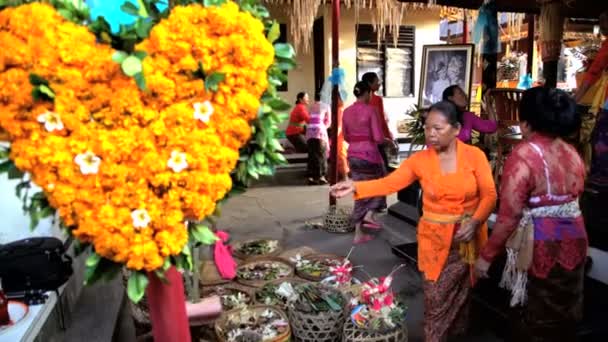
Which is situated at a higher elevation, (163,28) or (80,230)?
(163,28)

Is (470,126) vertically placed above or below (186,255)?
above

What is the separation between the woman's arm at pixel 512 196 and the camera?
8.04 ft

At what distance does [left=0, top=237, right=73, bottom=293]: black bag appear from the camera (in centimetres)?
Answer: 296

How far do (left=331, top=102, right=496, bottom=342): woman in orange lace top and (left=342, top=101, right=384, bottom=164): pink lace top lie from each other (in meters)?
2.46

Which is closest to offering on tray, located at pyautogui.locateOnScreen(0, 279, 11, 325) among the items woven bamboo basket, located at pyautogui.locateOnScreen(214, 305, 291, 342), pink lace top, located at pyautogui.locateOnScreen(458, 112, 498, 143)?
woven bamboo basket, located at pyautogui.locateOnScreen(214, 305, 291, 342)

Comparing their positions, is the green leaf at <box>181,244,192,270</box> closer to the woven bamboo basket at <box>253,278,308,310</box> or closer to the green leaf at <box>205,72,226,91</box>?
the green leaf at <box>205,72,226,91</box>

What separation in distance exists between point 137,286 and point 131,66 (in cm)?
63

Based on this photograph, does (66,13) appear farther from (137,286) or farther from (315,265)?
(315,265)

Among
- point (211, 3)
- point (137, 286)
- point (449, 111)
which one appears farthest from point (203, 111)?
point (449, 111)

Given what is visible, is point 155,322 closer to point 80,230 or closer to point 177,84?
point 80,230

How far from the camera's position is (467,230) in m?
2.72

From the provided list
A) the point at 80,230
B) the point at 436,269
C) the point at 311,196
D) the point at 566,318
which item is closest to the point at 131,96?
the point at 80,230

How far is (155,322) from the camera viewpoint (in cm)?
158

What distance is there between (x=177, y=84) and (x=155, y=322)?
83 cm
